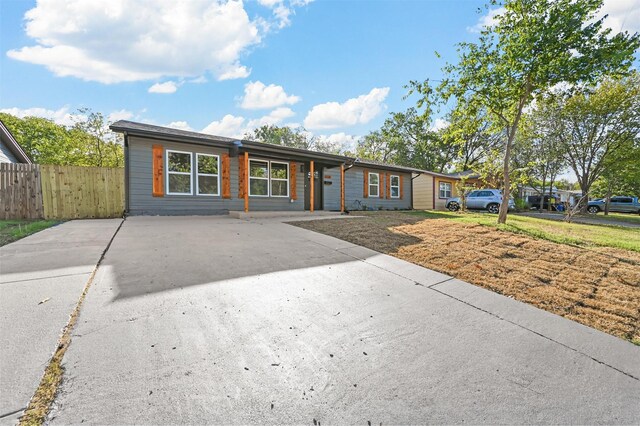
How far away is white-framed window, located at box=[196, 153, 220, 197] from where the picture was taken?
944 cm

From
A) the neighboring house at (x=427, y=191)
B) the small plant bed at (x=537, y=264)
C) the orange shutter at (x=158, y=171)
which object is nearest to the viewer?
the small plant bed at (x=537, y=264)

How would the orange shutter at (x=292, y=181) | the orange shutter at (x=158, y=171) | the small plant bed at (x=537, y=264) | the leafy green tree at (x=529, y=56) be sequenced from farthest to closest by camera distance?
1. the orange shutter at (x=292, y=181)
2. the orange shutter at (x=158, y=171)
3. the leafy green tree at (x=529, y=56)
4. the small plant bed at (x=537, y=264)

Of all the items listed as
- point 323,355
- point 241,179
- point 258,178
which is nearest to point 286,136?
point 258,178

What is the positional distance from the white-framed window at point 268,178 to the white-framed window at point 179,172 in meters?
2.23

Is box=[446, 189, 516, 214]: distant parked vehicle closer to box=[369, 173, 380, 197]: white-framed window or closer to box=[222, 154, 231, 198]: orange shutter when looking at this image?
box=[369, 173, 380, 197]: white-framed window

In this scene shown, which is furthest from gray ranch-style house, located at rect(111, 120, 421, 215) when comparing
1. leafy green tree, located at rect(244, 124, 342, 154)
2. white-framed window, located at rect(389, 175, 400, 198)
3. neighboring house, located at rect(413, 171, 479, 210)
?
leafy green tree, located at rect(244, 124, 342, 154)

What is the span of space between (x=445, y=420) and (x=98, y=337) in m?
2.33

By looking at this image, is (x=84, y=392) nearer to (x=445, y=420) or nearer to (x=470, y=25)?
(x=445, y=420)

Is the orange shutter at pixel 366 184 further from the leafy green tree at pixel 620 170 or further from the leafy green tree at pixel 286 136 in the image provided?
the leafy green tree at pixel 286 136

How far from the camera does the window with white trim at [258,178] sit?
10594 mm

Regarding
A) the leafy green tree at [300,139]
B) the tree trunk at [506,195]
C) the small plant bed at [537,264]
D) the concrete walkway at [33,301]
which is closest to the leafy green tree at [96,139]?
the concrete walkway at [33,301]

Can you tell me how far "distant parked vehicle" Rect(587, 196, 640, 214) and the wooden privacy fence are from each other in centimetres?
3381

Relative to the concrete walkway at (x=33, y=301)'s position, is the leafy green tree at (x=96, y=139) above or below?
above

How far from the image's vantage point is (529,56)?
7102mm
